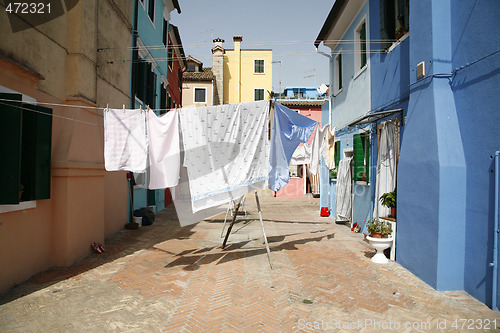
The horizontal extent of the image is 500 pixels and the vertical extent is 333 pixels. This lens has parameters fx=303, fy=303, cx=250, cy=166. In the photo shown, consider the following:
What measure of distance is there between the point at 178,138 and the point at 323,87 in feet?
28.4

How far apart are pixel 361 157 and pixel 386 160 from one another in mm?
2033

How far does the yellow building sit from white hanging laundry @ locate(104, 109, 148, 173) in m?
25.2

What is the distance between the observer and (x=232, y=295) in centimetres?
486

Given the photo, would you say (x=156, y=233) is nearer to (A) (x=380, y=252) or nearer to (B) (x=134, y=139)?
(B) (x=134, y=139)

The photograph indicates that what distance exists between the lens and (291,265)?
20.7 feet

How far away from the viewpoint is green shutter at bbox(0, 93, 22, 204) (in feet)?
14.8

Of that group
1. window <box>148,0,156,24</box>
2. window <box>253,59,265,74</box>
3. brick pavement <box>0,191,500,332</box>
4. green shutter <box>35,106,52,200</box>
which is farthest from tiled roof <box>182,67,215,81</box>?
green shutter <box>35,106,52,200</box>

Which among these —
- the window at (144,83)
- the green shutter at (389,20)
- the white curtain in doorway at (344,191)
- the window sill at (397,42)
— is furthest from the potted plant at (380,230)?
the window at (144,83)

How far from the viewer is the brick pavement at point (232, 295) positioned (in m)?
3.91

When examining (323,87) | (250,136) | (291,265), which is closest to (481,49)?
(250,136)

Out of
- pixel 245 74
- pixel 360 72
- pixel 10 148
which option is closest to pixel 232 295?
pixel 10 148

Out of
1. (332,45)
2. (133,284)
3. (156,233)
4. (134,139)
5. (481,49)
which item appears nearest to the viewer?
(481,49)

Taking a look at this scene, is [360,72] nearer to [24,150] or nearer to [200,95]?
[24,150]

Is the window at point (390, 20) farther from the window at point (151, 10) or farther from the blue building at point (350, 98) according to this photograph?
the window at point (151, 10)
